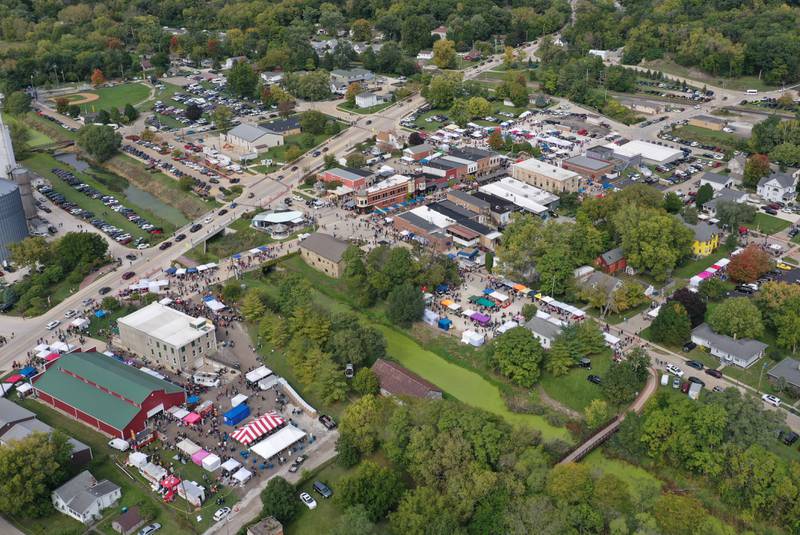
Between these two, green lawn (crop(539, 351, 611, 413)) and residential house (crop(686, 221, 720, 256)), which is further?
residential house (crop(686, 221, 720, 256))

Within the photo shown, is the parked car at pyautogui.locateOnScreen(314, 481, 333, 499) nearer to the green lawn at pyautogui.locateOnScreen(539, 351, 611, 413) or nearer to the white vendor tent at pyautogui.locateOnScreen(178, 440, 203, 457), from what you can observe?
the white vendor tent at pyautogui.locateOnScreen(178, 440, 203, 457)

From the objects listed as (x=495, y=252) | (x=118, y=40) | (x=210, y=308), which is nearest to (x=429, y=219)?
(x=495, y=252)

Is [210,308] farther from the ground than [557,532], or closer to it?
closer to it

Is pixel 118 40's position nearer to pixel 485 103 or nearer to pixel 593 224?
pixel 485 103

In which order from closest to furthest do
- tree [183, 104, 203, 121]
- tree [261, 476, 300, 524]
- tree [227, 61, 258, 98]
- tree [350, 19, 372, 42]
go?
tree [261, 476, 300, 524] → tree [183, 104, 203, 121] → tree [227, 61, 258, 98] → tree [350, 19, 372, 42]

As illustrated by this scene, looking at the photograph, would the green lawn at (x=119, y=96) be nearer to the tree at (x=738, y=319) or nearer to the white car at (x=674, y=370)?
the white car at (x=674, y=370)

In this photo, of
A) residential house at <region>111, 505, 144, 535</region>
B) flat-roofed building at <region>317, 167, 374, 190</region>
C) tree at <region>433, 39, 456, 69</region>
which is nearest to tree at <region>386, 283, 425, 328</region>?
residential house at <region>111, 505, 144, 535</region>
